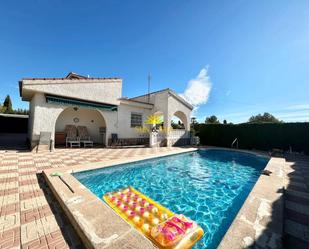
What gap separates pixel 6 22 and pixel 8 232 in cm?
1279

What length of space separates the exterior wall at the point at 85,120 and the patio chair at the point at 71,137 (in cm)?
64

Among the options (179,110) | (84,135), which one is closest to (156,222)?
(84,135)

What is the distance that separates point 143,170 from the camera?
8.10m

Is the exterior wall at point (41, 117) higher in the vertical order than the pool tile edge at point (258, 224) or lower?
higher

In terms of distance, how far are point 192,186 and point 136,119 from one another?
11.0 metres

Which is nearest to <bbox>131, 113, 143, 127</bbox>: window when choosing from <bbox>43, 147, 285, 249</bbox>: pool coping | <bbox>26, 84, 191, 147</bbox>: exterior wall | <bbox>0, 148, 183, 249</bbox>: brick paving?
<bbox>26, 84, 191, 147</bbox>: exterior wall

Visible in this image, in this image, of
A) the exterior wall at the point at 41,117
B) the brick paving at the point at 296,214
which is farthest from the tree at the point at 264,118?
the exterior wall at the point at 41,117

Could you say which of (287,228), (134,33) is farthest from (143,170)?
(134,33)

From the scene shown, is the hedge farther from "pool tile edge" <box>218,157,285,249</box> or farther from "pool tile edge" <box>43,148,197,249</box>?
"pool tile edge" <box>43,148,197,249</box>

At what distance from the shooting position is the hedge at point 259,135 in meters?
13.2

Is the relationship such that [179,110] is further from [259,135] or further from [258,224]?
[258,224]

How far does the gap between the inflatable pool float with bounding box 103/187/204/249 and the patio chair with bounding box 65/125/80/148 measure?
963 cm

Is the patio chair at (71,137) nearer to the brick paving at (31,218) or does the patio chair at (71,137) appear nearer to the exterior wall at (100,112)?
the exterior wall at (100,112)

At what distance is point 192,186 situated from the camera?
6.13m
